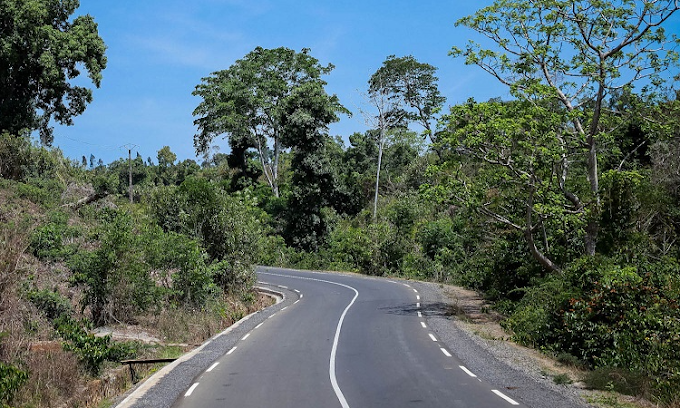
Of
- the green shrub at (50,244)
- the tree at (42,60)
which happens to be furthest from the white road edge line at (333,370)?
the tree at (42,60)

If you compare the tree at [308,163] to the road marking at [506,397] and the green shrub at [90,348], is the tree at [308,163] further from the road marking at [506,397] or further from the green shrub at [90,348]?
the road marking at [506,397]

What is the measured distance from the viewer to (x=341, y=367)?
47.1ft

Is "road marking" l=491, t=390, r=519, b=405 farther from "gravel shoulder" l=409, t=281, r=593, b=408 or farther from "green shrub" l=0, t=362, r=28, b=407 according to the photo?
"green shrub" l=0, t=362, r=28, b=407

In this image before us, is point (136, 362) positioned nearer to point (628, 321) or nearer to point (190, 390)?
point (190, 390)

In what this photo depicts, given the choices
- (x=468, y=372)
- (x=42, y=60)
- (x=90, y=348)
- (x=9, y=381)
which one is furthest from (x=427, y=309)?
(x=42, y=60)

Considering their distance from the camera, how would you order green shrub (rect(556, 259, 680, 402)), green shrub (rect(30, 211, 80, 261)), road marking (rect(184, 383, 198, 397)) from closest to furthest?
road marking (rect(184, 383, 198, 397)) < green shrub (rect(556, 259, 680, 402)) < green shrub (rect(30, 211, 80, 261))

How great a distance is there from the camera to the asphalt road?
11.3m

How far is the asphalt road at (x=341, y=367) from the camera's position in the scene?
446 inches

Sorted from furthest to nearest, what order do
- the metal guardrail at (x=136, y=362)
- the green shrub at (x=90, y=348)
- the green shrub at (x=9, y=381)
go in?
1. the metal guardrail at (x=136, y=362)
2. the green shrub at (x=90, y=348)
3. the green shrub at (x=9, y=381)

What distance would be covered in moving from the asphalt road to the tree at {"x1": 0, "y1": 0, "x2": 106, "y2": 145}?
23.4 meters

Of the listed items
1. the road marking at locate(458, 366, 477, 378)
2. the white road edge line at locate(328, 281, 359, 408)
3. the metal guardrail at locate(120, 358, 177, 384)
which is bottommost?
the metal guardrail at locate(120, 358, 177, 384)

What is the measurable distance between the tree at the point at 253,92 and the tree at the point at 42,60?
64.3ft

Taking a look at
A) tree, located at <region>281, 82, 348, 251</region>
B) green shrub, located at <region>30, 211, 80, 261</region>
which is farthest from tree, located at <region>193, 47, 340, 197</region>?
green shrub, located at <region>30, 211, 80, 261</region>

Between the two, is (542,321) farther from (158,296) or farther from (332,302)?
(158,296)
